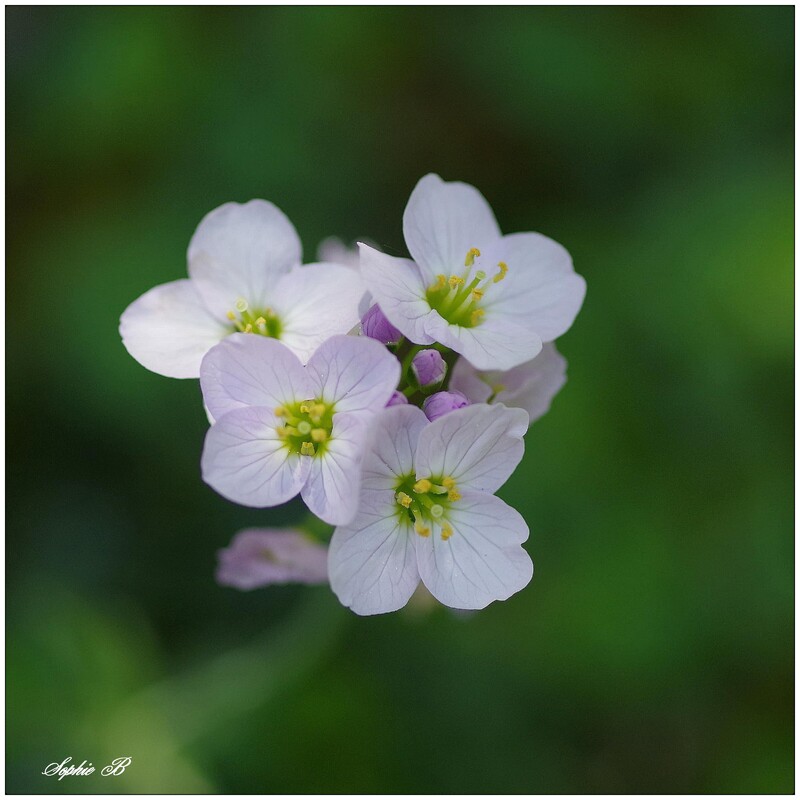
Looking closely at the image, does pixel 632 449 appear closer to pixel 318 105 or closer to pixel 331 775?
pixel 331 775

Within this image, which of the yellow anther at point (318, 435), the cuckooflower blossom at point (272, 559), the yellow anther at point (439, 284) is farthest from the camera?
the cuckooflower blossom at point (272, 559)

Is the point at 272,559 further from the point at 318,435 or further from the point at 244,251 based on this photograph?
the point at 244,251

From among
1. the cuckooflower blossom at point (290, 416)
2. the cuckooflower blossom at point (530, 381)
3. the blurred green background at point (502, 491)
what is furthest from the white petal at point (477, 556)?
the blurred green background at point (502, 491)

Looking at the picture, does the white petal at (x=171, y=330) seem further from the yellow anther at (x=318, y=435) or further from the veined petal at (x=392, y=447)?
the veined petal at (x=392, y=447)

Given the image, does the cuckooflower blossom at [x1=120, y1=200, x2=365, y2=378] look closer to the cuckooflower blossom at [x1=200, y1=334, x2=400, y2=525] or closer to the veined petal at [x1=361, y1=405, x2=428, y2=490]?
the cuckooflower blossom at [x1=200, y1=334, x2=400, y2=525]

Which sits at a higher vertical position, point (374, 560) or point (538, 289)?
point (538, 289)

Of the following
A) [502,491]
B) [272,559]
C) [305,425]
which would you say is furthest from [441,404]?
[502,491]

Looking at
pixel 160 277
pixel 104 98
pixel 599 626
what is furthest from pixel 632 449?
pixel 104 98
